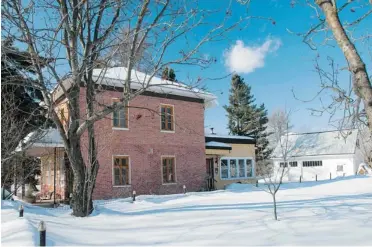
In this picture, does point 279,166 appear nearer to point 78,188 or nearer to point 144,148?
point 144,148

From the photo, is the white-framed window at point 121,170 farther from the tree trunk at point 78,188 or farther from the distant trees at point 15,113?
the tree trunk at point 78,188

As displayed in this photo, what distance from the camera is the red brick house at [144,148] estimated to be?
703 inches

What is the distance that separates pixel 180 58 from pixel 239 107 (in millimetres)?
33739

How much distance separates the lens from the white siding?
3934 cm

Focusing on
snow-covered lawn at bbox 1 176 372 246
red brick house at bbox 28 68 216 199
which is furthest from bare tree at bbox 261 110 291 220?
red brick house at bbox 28 68 216 199

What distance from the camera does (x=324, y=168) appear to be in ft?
134

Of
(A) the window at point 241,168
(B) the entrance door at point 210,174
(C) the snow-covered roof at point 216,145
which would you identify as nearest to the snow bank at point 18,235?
(C) the snow-covered roof at point 216,145

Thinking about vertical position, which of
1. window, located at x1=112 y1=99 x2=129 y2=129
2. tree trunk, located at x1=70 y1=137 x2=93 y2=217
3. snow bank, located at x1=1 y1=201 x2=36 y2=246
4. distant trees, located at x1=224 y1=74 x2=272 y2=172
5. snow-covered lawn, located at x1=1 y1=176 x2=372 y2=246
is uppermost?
distant trees, located at x1=224 y1=74 x2=272 y2=172

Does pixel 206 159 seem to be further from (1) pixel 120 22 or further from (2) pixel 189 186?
(1) pixel 120 22

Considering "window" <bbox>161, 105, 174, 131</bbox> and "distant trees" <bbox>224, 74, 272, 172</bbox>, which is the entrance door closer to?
"window" <bbox>161, 105, 174, 131</bbox>

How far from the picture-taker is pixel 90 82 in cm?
1028

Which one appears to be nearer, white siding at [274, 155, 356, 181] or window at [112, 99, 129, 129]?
window at [112, 99, 129, 129]

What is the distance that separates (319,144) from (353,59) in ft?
134

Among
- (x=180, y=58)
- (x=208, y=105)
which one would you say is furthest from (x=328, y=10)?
(x=208, y=105)
